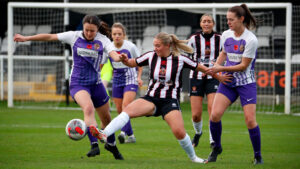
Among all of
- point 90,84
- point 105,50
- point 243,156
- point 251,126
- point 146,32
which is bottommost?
point 243,156

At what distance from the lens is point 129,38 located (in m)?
19.1

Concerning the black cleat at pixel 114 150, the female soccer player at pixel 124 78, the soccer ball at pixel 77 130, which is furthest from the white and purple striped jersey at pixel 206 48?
the soccer ball at pixel 77 130

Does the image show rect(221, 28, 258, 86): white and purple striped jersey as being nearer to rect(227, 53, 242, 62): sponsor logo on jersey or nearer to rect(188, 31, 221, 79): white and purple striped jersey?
rect(227, 53, 242, 62): sponsor logo on jersey

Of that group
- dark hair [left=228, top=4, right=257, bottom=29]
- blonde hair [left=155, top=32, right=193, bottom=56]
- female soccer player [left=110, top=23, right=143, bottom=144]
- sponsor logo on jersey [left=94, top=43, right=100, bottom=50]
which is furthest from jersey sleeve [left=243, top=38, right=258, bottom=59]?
female soccer player [left=110, top=23, right=143, bottom=144]

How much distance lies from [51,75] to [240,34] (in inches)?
497

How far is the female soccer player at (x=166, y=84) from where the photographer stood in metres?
6.73

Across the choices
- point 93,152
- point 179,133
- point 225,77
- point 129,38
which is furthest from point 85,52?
point 129,38

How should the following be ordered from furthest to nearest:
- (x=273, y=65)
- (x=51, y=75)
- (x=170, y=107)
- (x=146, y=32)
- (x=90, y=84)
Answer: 1. (x=146, y=32)
2. (x=51, y=75)
3. (x=273, y=65)
4. (x=90, y=84)
5. (x=170, y=107)

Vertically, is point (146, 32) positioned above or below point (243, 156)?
above

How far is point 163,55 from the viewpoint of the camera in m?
6.95

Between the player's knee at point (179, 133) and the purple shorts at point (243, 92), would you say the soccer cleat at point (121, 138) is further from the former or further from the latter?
the player's knee at point (179, 133)

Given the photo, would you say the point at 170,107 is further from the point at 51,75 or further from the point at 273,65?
the point at 51,75

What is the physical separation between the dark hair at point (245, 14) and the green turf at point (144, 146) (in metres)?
1.95

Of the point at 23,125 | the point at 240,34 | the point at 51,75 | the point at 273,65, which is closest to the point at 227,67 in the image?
the point at 240,34
